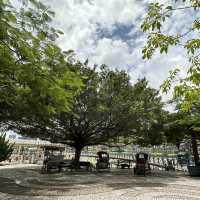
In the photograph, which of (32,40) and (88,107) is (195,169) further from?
(32,40)

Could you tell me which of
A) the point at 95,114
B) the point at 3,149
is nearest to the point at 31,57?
the point at 95,114

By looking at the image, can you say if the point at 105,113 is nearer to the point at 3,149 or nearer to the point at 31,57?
the point at 3,149

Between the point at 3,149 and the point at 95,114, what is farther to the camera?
the point at 3,149

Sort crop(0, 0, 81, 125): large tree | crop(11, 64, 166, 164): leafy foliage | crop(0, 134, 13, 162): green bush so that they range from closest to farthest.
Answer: crop(0, 0, 81, 125): large tree, crop(11, 64, 166, 164): leafy foliage, crop(0, 134, 13, 162): green bush

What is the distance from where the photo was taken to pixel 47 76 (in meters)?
6.82

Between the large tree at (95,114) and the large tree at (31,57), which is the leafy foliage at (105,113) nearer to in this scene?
the large tree at (95,114)

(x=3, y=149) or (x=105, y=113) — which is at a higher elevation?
(x=105, y=113)

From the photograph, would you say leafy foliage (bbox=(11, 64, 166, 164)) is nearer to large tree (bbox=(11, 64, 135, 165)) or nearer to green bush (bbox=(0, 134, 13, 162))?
large tree (bbox=(11, 64, 135, 165))

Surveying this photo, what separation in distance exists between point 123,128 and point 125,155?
16.5 m

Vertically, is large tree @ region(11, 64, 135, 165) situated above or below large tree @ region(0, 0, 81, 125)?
above

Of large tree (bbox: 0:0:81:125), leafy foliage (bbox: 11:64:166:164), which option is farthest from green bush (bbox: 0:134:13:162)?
large tree (bbox: 0:0:81:125)

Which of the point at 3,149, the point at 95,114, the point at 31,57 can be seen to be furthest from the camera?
the point at 3,149

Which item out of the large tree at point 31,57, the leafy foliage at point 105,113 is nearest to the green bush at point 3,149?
the leafy foliage at point 105,113

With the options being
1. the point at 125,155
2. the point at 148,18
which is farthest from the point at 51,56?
the point at 125,155
